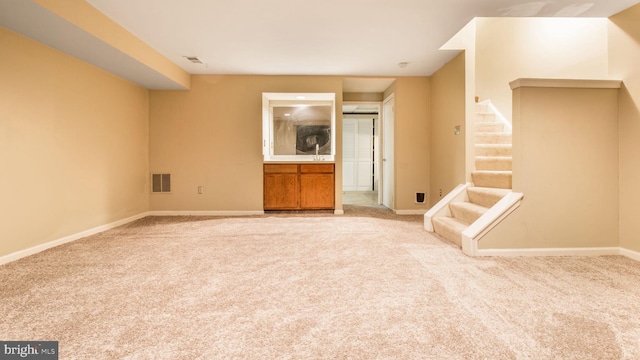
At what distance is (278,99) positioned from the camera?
536 centimetres

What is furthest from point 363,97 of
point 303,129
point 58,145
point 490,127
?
point 58,145

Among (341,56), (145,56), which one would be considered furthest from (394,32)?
(145,56)

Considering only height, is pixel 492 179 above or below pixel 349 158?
below

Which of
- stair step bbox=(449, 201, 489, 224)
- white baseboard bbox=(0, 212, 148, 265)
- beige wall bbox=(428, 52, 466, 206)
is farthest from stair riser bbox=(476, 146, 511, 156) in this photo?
white baseboard bbox=(0, 212, 148, 265)

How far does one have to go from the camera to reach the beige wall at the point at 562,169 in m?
2.74

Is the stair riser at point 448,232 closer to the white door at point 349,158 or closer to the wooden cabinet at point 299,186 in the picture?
the wooden cabinet at point 299,186

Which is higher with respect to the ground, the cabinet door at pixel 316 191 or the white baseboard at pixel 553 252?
the cabinet door at pixel 316 191

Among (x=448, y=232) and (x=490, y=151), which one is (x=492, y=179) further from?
(x=448, y=232)

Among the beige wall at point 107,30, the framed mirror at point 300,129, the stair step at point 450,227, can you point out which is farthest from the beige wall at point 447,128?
the beige wall at point 107,30

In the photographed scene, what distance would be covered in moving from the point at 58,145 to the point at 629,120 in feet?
18.8

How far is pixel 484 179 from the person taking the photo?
3.62 meters

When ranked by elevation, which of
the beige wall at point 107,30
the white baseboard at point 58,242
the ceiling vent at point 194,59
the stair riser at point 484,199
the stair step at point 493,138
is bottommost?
the white baseboard at point 58,242

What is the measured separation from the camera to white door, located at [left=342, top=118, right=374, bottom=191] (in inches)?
355

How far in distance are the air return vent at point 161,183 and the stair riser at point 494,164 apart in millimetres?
4867
